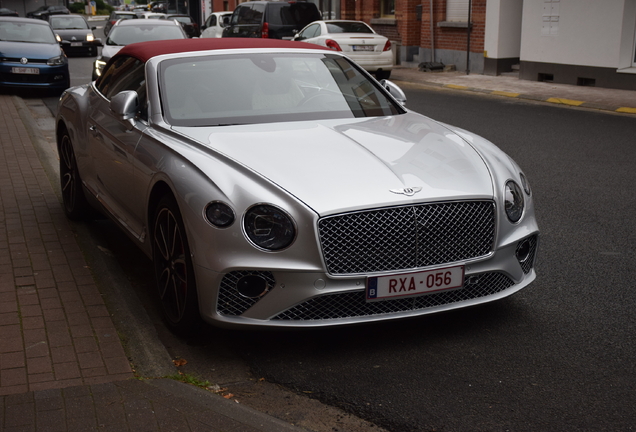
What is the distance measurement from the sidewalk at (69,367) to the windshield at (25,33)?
13080 mm

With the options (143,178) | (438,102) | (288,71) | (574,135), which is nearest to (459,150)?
(288,71)

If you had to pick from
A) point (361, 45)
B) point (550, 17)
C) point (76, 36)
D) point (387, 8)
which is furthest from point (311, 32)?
point (76, 36)

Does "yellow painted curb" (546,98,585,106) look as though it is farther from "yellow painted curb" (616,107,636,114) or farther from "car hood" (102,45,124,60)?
"car hood" (102,45,124,60)

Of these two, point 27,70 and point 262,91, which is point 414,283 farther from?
point 27,70

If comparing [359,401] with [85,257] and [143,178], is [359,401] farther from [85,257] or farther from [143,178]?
[85,257]

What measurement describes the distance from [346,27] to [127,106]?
16746 mm

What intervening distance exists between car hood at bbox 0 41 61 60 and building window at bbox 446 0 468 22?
36.6ft

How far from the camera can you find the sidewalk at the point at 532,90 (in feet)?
47.7

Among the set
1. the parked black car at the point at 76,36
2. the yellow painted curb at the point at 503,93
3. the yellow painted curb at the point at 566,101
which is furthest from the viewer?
the parked black car at the point at 76,36

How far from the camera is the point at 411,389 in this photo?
3701 mm

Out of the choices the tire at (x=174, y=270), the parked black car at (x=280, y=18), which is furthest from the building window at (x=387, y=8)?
the tire at (x=174, y=270)

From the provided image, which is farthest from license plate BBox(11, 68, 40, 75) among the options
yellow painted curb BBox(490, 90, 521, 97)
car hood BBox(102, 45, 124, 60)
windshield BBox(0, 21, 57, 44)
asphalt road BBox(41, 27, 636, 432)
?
asphalt road BBox(41, 27, 636, 432)

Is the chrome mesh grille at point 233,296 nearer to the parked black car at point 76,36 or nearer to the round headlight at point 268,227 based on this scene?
the round headlight at point 268,227

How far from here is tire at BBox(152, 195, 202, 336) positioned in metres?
4.11
